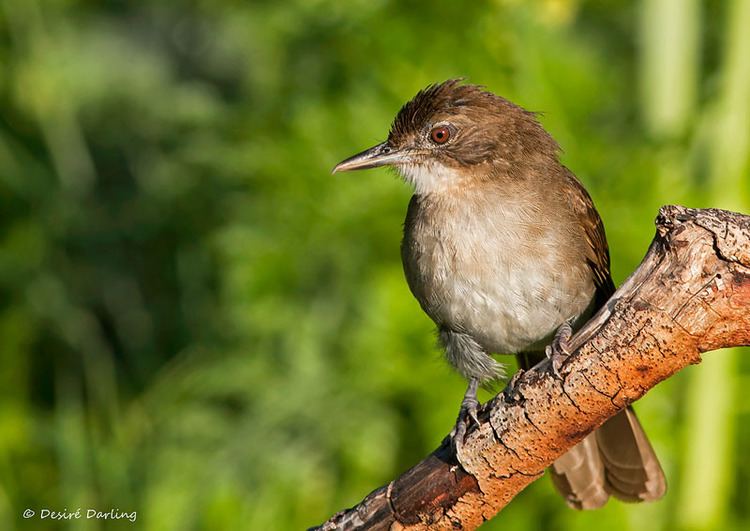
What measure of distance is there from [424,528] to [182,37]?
598cm

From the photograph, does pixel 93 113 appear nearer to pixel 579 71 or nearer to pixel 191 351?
pixel 191 351

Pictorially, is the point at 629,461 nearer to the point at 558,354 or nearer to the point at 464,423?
the point at 464,423

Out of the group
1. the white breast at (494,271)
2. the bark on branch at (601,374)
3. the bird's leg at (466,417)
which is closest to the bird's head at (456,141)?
the white breast at (494,271)

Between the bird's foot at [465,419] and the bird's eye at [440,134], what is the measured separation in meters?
1.01

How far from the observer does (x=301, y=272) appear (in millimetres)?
6461

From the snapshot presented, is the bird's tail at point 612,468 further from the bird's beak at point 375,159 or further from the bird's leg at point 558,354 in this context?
the bird's beak at point 375,159

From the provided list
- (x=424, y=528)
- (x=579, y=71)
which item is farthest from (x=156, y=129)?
(x=424, y=528)

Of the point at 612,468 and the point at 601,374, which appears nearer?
the point at 601,374

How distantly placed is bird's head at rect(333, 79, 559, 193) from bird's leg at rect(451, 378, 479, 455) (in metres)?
0.84

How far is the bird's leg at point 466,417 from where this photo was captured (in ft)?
13.0

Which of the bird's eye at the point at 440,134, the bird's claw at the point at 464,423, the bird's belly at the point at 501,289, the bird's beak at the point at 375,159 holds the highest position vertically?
the bird's eye at the point at 440,134

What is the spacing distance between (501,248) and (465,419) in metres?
0.70

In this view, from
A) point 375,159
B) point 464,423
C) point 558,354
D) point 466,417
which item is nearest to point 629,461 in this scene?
point 466,417

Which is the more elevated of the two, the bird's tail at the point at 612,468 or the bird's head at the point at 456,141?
the bird's head at the point at 456,141
